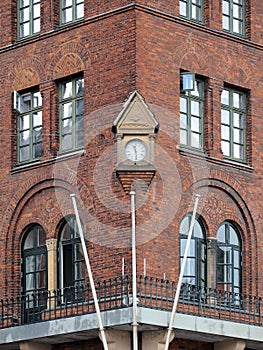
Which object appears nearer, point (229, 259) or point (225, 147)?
point (229, 259)

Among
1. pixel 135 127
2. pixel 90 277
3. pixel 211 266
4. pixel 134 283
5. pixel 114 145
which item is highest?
pixel 135 127

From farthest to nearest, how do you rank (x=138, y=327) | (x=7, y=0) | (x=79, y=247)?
(x=7, y=0)
(x=79, y=247)
(x=138, y=327)

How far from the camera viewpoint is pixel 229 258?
43750 mm

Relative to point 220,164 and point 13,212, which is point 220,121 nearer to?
point 220,164

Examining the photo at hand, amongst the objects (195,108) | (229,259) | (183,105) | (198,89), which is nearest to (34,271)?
(229,259)

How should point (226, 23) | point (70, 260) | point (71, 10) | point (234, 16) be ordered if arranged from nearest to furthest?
point (70, 260), point (71, 10), point (226, 23), point (234, 16)

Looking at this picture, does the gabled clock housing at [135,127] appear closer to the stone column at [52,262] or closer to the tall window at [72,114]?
the tall window at [72,114]

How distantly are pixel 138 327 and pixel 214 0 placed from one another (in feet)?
30.9

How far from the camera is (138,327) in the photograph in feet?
131

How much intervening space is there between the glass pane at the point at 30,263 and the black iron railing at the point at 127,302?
2.42ft

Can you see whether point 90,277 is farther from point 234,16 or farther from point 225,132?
point 234,16

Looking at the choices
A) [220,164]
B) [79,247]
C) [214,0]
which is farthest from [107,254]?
[214,0]

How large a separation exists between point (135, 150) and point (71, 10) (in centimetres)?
477

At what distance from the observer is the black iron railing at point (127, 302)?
40375 millimetres
